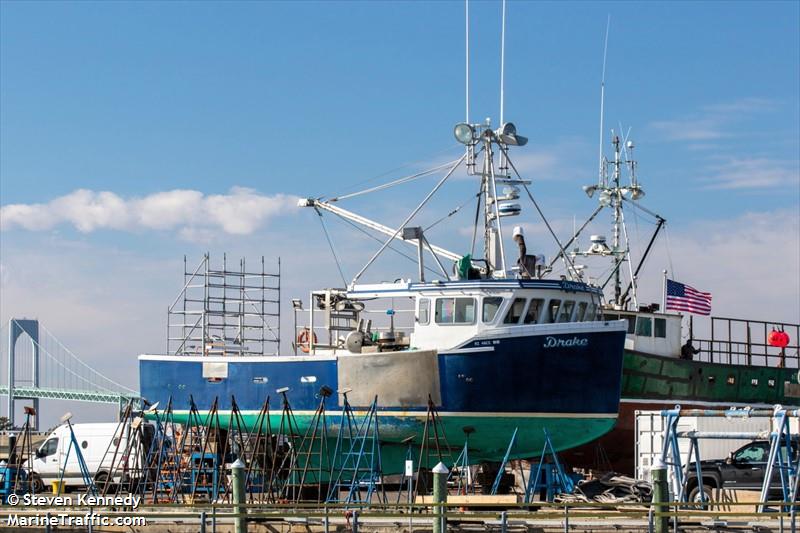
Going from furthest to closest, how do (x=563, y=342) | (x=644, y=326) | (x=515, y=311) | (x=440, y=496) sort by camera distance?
(x=644, y=326), (x=515, y=311), (x=563, y=342), (x=440, y=496)

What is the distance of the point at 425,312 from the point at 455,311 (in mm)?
970

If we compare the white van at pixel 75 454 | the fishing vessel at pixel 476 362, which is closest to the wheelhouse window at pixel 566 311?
the fishing vessel at pixel 476 362

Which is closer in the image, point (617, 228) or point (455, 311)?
Result: point (455, 311)

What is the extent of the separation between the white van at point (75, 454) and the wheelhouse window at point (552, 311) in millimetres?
14536

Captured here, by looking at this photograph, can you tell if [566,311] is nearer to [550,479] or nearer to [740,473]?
[550,479]

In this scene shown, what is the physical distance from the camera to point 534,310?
34625 millimetres

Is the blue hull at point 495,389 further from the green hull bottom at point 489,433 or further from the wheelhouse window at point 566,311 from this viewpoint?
the wheelhouse window at point 566,311

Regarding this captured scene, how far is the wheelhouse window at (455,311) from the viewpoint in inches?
1351

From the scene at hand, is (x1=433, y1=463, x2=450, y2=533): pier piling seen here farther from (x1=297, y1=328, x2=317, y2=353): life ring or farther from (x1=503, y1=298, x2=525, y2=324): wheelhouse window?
(x1=297, y1=328, x2=317, y2=353): life ring

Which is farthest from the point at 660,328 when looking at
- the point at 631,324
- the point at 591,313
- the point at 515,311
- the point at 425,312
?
the point at 425,312

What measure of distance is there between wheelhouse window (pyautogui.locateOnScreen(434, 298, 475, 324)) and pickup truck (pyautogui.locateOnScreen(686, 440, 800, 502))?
7.64 metres

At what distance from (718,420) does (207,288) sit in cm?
1852

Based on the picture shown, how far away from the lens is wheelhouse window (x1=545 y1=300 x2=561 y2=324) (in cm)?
3488

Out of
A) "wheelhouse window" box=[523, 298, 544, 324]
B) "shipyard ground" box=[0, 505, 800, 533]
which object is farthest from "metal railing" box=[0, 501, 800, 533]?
"wheelhouse window" box=[523, 298, 544, 324]
